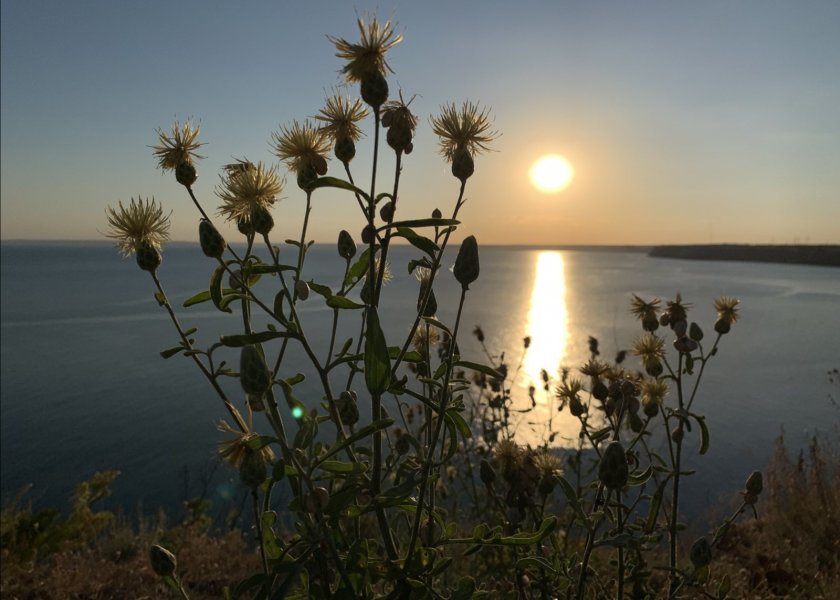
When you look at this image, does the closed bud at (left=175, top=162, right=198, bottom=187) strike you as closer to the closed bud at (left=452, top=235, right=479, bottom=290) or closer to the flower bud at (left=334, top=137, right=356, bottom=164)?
the flower bud at (left=334, top=137, right=356, bottom=164)

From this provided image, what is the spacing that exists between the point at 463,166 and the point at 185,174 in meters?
0.74

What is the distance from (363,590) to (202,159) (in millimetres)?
1216

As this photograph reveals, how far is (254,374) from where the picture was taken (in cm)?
123

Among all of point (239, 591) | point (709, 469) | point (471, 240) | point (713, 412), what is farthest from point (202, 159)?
point (713, 412)

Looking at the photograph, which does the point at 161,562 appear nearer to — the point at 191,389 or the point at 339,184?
the point at 339,184

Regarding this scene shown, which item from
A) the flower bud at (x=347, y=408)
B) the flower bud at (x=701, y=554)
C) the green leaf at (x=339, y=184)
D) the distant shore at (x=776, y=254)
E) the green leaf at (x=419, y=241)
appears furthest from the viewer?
the distant shore at (x=776, y=254)

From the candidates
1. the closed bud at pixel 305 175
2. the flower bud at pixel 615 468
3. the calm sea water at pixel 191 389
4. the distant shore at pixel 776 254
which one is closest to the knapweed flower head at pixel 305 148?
the closed bud at pixel 305 175

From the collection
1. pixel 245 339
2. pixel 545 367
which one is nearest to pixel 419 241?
pixel 245 339

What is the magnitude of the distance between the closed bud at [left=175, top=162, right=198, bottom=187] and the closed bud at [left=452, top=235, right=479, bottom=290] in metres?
0.75

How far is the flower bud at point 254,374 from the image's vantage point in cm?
123

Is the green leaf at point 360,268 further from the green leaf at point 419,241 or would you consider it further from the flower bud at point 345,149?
the flower bud at point 345,149

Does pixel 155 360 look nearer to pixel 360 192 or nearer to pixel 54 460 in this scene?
pixel 54 460

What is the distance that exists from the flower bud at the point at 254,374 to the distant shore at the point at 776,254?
7045cm

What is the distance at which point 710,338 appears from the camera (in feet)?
57.1
